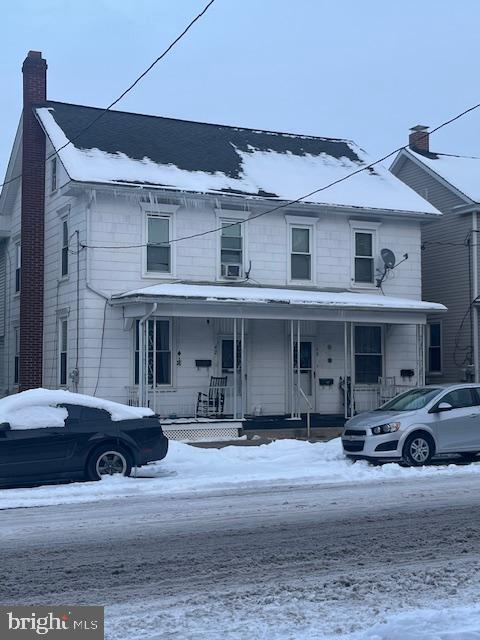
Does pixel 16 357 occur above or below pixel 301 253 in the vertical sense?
below

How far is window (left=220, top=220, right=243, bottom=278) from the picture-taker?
74.0ft

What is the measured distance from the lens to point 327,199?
2369cm

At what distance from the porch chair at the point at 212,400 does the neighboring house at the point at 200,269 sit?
0.12 metres

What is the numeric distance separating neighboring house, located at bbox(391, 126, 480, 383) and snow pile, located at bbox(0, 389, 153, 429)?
15087 millimetres

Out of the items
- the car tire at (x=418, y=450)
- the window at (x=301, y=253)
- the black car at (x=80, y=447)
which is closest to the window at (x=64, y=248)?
the window at (x=301, y=253)

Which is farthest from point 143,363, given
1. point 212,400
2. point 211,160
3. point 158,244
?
point 211,160

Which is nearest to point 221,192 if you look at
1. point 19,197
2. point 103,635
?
point 19,197

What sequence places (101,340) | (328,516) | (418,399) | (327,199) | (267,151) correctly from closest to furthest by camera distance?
(328,516) < (418,399) < (101,340) < (327,199) < (267,151)

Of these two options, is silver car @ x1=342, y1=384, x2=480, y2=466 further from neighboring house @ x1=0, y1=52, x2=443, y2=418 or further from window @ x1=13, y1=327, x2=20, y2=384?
window @ x1=13, y1=327, x2=20, y2=384

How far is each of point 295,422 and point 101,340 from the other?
16.7ft

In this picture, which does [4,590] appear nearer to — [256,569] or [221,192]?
[256,569]

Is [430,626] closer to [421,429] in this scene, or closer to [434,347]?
[421,429]

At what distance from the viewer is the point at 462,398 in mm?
16797

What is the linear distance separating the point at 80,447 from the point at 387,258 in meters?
12.9
